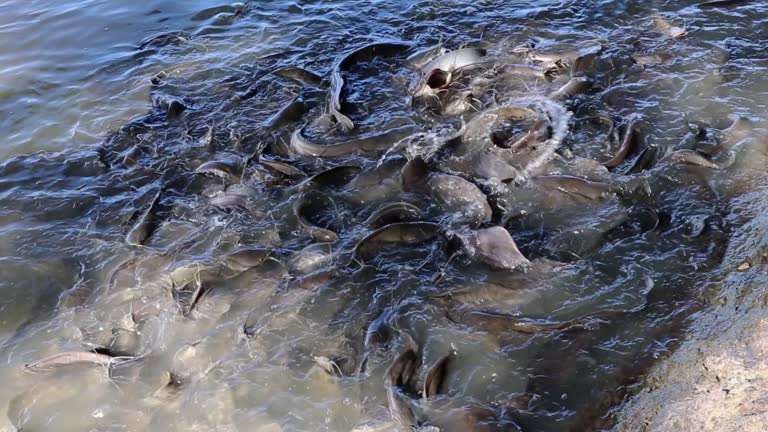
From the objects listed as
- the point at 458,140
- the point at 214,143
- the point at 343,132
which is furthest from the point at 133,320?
the point at 458,140

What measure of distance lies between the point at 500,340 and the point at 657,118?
136 inches

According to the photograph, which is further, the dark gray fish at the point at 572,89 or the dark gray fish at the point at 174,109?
the dark gray fish at the point at 174,109

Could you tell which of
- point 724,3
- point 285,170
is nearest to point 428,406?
point 285,170

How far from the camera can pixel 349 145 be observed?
6359 mm

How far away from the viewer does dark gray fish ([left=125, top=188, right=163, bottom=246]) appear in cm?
545

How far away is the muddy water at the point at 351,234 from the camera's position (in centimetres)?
407

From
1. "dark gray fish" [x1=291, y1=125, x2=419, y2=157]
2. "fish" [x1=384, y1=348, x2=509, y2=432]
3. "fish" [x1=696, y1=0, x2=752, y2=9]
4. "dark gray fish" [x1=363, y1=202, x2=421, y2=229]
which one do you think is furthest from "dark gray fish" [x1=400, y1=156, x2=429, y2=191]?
"fish" [x1=696, y1=0, x2=752, y2=9]

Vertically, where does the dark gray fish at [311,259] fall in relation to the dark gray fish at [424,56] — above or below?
below

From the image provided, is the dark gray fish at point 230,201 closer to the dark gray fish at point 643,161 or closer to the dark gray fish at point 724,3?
the dark gray fish at point 643,161

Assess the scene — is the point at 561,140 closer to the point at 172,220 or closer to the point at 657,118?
the point at 657,118

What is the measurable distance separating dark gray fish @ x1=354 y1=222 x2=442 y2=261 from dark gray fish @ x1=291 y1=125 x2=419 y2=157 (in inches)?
57.8

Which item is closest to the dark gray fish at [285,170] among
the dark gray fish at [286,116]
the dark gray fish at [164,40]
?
the dark gray fish at [286,116]

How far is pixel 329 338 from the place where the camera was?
4406 mm

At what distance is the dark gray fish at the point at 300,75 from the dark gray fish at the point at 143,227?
269 cm
